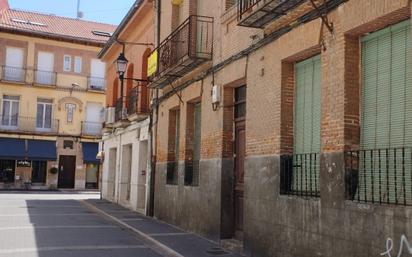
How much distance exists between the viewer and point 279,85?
932 cm

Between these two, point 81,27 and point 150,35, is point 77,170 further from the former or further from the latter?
point 150,35

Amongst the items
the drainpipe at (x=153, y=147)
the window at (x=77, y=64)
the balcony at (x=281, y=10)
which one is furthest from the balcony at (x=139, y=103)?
the window at (x=77, y=64)

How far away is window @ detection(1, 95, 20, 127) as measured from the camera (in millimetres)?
39156

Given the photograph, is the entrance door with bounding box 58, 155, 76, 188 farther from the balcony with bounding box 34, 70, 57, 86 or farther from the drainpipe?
the drainpipe

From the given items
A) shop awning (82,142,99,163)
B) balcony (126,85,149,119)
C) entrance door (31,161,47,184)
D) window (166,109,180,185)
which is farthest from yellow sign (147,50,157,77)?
entrance door (31,161,47,184)

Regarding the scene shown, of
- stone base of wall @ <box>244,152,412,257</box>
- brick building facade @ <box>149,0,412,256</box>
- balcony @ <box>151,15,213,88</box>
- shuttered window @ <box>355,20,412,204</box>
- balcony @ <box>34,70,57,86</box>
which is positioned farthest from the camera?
balcony @ <box>34,70,57,86</box>

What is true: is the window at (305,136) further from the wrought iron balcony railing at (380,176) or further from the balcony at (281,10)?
the wrought iron balcony railing at (380,176)

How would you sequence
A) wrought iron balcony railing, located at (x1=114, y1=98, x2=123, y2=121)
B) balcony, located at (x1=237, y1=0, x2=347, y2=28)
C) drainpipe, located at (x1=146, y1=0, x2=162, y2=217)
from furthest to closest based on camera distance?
wrought iron balcony railing, located at (x1=114, y1=98, x2=123, y2=121)
drainpipe, located at (x1=146, y1=0, x2=162, y2=217)
balcony, located at (x1=237, y1=0, x2=347, y2=28)

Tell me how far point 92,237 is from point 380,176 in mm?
7724

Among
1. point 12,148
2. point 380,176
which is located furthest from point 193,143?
point 12,148

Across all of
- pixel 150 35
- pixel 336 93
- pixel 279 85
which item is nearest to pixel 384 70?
pixel 336 93

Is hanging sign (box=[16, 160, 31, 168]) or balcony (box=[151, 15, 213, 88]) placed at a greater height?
balcony (box=[151, 15, 213, 88])

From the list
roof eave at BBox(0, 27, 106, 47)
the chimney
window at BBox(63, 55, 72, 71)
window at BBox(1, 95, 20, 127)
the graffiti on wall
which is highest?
the chimney

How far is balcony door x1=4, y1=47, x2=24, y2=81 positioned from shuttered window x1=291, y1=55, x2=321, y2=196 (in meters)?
33.8
